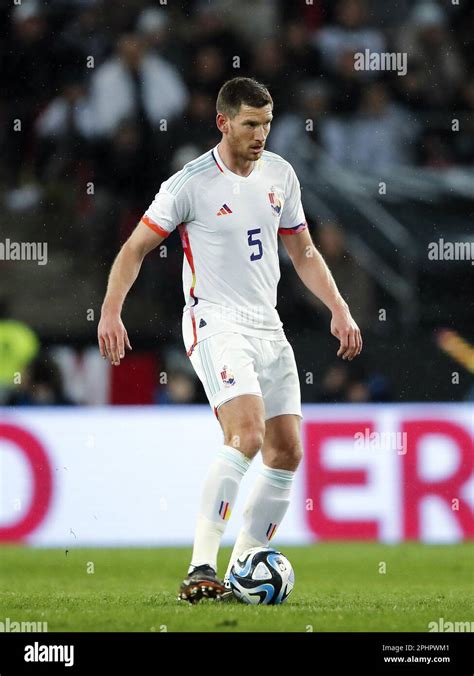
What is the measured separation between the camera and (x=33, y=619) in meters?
5.55

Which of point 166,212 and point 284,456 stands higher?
point 166,212

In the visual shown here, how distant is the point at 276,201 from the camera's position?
250 inches

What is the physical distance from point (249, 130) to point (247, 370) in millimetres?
1039

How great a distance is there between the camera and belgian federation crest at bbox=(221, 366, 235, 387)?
235 inches

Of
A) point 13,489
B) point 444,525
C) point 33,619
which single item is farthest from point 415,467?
point 33,619

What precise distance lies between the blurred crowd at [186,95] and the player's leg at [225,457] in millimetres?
4658

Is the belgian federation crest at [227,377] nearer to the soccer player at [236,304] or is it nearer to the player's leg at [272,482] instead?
the soccer player at [236,304]

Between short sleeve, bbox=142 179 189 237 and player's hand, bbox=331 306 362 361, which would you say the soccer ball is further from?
short sleeve, bbox=142 179 189 237

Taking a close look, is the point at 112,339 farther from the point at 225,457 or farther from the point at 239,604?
the point at 239,604

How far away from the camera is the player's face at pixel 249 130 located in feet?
19.9
